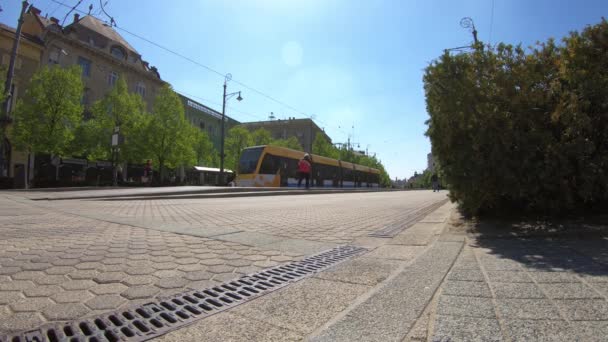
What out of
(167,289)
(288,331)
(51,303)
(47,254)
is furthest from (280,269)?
(47,254)

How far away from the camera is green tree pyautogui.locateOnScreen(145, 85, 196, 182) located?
29469 millimetres

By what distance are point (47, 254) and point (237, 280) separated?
1931 mm

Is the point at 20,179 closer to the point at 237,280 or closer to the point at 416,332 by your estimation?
the point at 237,280

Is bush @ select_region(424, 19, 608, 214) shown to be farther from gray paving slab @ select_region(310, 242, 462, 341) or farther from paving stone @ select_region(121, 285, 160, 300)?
paving stone @ select_region(121, 285, 160, 300)

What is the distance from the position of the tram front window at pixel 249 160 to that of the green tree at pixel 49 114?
12.3 meters

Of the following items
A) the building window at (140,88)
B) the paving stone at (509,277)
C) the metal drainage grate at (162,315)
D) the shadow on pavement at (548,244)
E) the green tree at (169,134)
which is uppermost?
the building window at (140,88)

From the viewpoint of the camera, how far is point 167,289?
6.93 ft

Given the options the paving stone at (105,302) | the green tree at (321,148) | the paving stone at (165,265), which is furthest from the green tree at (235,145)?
the paving stone at (105,302)

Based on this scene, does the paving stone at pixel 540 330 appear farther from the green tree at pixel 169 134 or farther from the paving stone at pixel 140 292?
the green tree at pixel 169 134

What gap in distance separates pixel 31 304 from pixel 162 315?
751 mm

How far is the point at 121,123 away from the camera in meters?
29.0

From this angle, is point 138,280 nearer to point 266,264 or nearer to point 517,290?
point 266,264

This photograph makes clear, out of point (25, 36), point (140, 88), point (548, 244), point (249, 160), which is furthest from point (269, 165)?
point (140, 88)

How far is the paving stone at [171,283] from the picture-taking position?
2167 millimetres
